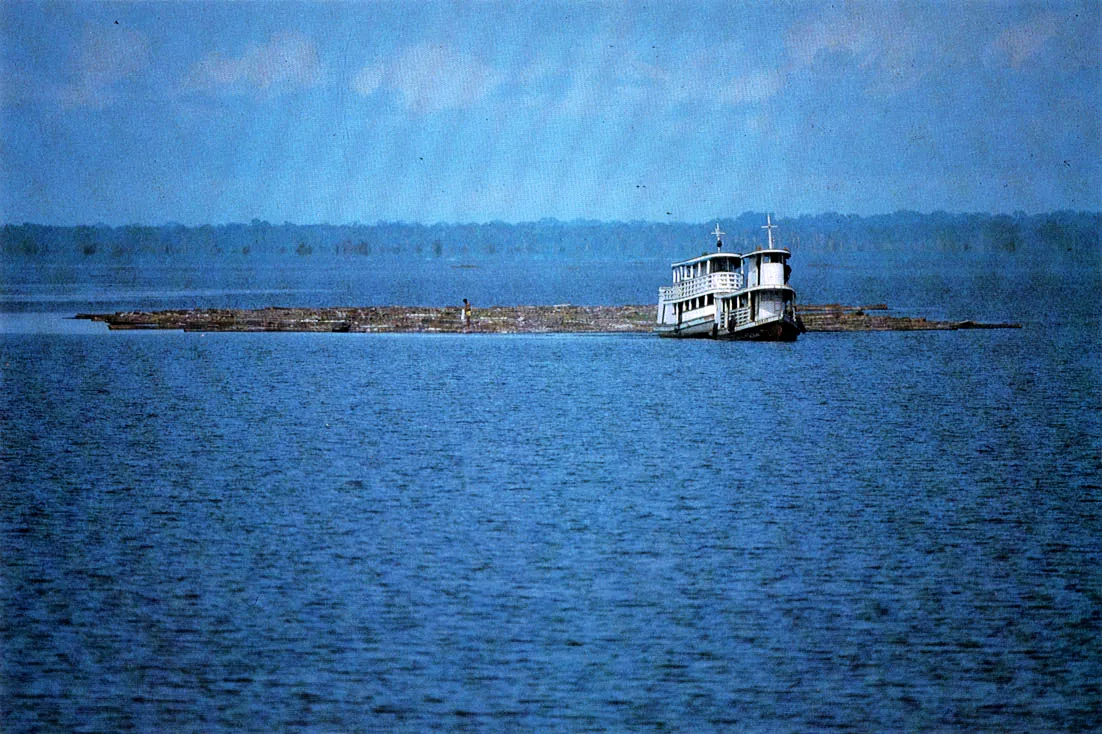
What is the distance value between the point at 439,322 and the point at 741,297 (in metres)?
26.9

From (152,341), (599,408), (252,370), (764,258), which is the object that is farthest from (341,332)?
(599,408)

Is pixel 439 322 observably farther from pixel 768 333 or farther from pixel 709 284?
pixel 768 333

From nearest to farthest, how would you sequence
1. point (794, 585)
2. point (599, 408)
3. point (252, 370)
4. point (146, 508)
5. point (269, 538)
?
point (794, 585) → point (269, 538) → point (146, 508) → point (599, 408) → point (252, 370)

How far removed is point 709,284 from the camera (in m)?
91.1

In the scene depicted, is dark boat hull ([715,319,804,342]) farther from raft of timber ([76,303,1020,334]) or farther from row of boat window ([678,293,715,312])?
raft of timber ([76,303,1020,334])

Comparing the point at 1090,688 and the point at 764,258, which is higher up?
the point at 764,258

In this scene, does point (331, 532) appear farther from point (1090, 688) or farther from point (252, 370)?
point (252, 370)

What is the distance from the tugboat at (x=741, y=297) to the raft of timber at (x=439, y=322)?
1093cm

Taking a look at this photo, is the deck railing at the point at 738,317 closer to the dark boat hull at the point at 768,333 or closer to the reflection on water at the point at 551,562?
the dark boat hull at the point at 768,333

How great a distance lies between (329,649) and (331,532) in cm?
932

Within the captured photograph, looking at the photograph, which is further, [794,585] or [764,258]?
[764,258]

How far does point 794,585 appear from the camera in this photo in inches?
1100

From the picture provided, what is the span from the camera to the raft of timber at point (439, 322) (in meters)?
104

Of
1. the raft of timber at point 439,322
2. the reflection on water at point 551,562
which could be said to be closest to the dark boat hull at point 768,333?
the raft of timber at point 439,322
